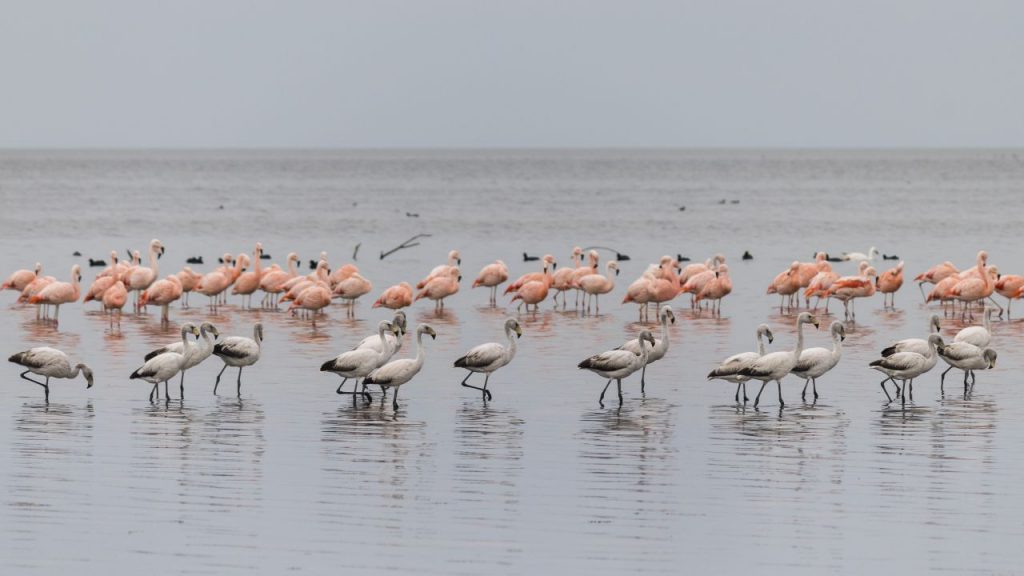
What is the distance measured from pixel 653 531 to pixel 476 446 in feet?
11.6

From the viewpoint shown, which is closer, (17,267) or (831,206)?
(17,267)

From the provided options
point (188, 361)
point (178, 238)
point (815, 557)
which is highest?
point (178, 238)

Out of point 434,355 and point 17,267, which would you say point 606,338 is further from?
point 17,267

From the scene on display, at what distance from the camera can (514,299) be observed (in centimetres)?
2777

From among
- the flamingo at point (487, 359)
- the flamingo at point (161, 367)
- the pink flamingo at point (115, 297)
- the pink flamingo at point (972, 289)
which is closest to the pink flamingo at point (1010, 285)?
the pink flamingo at point (972, 289)

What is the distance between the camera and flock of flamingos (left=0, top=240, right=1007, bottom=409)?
17172 mm

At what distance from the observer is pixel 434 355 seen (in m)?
21.7

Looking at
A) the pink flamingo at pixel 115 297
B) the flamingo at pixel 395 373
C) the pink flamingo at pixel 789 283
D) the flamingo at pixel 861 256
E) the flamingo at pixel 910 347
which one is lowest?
the flamingo at pixel 395 373

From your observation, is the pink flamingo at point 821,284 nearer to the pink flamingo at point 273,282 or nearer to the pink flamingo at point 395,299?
the pink flamingo at point 395,299

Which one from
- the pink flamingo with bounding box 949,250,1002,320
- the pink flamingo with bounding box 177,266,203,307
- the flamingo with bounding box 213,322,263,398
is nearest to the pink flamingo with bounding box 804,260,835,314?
the pink flamingo with bounding box 949,250,1002,320

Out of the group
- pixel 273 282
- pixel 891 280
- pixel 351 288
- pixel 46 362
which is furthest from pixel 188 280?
pixel 891 280

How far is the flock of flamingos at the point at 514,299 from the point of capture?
17.2 meters

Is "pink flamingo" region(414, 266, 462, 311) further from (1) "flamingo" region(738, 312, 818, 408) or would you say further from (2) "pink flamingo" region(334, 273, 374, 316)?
(1) "flamingo" region(738, 312, 818, 408)

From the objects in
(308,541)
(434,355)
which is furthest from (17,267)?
(308,541)
